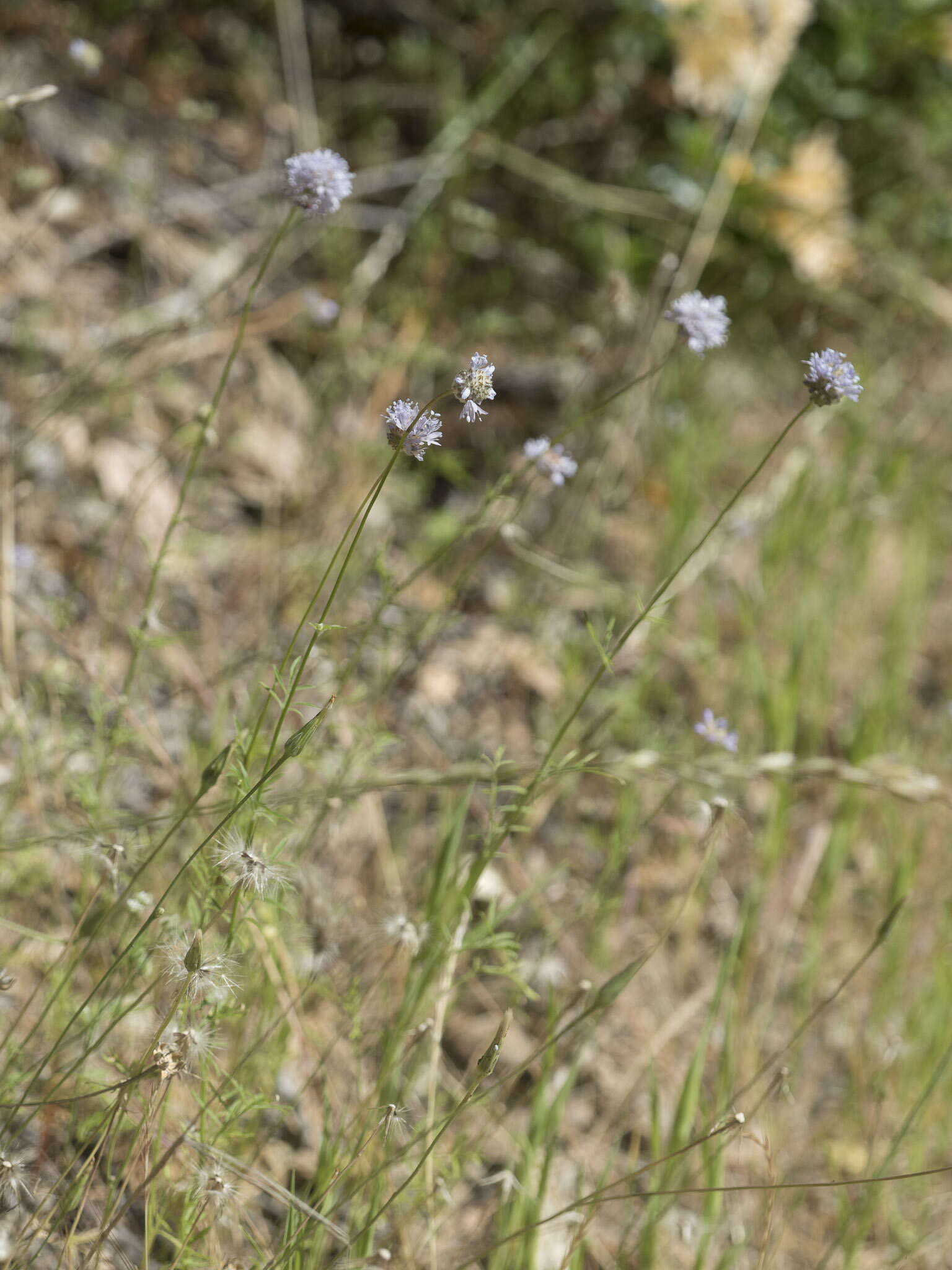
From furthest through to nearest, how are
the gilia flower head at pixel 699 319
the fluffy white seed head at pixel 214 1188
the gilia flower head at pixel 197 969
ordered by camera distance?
the gilia flower head at pixel 699 319 < the fluffy white seed head at pixel 214 1188 < the gilia flower head at pixel 197 969

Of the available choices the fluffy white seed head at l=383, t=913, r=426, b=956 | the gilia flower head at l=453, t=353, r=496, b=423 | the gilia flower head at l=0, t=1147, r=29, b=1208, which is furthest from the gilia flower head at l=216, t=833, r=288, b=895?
the gilia flower head at l=453, t=353, r=496, b=423

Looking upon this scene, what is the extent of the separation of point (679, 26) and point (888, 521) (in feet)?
5.49

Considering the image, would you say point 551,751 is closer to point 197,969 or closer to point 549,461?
point 197,969

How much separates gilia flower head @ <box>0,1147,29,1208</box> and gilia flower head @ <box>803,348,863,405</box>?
4.07 feet

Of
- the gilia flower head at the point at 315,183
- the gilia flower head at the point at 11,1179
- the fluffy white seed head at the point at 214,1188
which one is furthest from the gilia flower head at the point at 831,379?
the gilia flower head at the point at 11,1179

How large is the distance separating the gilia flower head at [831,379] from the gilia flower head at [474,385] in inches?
14.7

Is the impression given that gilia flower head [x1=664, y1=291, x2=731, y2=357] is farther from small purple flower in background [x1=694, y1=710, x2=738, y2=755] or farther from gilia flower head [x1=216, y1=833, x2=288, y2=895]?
gilia flower head [x1=216, y1=833, x2=288, y2=895]

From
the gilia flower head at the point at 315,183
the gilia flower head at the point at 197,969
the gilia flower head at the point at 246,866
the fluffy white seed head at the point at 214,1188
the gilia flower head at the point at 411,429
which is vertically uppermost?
the gilia flower head at the point at 315,183

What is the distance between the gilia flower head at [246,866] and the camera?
1.09 meters

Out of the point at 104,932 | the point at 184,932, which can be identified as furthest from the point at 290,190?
the point at 104,932

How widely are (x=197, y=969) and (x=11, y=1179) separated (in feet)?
1.29

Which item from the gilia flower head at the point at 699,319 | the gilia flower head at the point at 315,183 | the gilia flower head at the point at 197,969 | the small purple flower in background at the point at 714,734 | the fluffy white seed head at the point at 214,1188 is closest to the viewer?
the gilia flower head at the point at 197,969

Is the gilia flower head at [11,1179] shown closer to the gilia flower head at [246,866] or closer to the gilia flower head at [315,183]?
the gilia flower head at [246,866]

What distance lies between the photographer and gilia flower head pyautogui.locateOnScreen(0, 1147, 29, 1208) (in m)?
1.15
